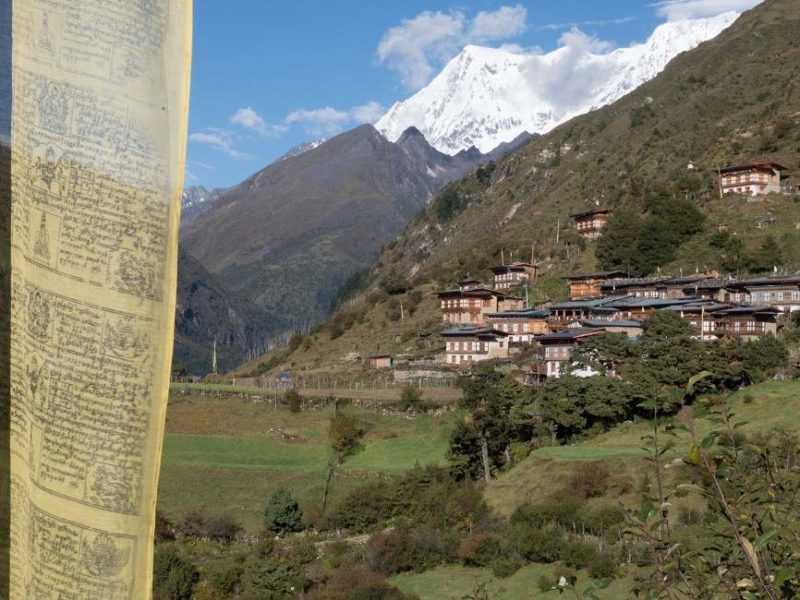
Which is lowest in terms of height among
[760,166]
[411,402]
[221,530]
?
[221,530]

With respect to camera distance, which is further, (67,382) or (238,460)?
(238,460)

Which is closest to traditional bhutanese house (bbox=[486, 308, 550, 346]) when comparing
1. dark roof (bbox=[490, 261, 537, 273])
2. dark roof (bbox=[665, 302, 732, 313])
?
dark roof (bbox=[665, 302, 732, 313])

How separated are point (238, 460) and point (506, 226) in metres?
43.6

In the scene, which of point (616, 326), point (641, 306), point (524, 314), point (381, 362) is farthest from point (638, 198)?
point (616, 326)

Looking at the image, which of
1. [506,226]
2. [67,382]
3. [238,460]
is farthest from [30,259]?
[506,226]

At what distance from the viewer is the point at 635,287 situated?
41812mm

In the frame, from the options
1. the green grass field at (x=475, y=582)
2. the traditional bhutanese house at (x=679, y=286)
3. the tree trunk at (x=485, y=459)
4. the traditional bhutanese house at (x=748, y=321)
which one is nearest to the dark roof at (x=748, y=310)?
the traditional bhutanese house at (x=748, y=321)

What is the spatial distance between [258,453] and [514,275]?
24837 millimetres

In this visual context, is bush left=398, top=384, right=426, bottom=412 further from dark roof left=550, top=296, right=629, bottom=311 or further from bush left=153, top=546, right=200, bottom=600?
bush left=153, top=546, right=200, bottom=600

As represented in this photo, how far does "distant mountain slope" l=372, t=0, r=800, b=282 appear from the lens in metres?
54.9

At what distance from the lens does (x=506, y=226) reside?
2758 inches

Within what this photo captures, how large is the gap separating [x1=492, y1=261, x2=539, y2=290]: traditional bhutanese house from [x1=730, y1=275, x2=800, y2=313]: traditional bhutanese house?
1706cm

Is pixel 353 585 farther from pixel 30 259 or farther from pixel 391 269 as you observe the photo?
pixel 391 269

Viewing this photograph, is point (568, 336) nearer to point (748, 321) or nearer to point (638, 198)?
point (748, 321)
